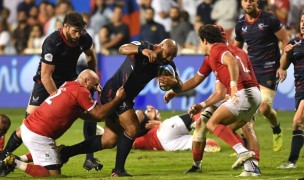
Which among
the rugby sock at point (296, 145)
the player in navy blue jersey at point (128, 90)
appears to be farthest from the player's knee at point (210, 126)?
the rugby sock at point (296, 145)

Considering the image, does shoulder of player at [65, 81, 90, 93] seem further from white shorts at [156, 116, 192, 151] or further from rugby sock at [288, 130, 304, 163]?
white shorts at [156, 116, 192, 151]

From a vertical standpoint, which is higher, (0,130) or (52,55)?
(52,55)

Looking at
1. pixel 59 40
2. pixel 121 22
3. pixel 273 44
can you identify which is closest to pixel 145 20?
pixel 121 22

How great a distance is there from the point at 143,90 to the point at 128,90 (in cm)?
1084

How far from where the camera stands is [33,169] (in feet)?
37.1

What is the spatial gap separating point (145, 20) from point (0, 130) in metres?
12.2

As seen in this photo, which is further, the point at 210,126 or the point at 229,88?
the point at 229,88

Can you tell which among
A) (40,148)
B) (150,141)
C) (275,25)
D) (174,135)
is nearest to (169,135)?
(174,135)

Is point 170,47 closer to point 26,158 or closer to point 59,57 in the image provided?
point 59,57

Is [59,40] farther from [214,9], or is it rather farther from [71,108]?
[214,9]

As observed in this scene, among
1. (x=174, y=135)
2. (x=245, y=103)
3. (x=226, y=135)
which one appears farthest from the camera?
(x=174, y=135)

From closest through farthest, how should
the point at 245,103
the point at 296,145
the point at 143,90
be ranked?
the point at 245,103 → the point at 296,145 → the point at 143,90

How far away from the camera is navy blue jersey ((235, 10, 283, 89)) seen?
47.6ft

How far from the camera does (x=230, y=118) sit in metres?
11.4
